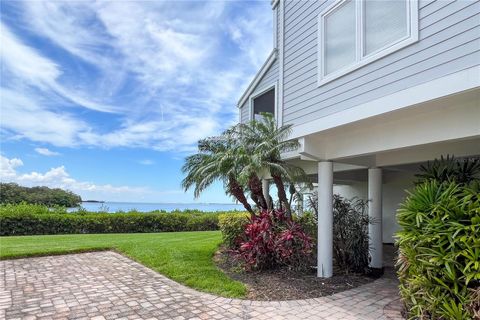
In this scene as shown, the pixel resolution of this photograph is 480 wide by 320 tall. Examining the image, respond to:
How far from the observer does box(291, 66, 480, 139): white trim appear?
3.97m

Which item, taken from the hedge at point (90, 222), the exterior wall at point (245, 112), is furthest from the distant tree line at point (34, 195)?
the exterior wall at point (245, 112)

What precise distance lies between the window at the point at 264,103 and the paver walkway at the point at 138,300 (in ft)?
17.8

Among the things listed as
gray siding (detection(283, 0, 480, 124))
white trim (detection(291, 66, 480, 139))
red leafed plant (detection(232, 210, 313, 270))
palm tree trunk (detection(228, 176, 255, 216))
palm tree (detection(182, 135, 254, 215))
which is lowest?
red leafed plant (detection(232, 210, 313, 270))

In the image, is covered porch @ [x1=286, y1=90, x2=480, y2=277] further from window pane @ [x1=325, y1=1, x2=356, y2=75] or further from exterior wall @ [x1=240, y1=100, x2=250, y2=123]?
exterior wall @ [x1=240, y1=100, x2=250, y2=123]

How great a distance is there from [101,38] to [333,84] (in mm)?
8070

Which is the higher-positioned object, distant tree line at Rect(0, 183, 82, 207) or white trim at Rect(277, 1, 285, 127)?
white trim at Rect(277, 1, 285, 127)

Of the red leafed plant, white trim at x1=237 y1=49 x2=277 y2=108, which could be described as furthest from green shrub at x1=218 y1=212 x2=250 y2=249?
white trim at x1=237 y1=49 x2=277 y2=108

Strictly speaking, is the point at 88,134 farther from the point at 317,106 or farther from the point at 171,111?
the point at 317,106

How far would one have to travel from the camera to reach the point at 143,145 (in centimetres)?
1922

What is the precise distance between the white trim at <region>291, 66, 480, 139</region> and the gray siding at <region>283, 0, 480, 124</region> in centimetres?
18

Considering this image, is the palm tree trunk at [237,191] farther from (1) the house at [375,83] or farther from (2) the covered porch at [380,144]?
(1) the house at [375,83]

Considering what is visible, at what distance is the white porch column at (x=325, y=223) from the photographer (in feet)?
23.7

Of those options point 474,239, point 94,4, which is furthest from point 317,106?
point 94,4

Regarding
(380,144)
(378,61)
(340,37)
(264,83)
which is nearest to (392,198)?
(264,83)
